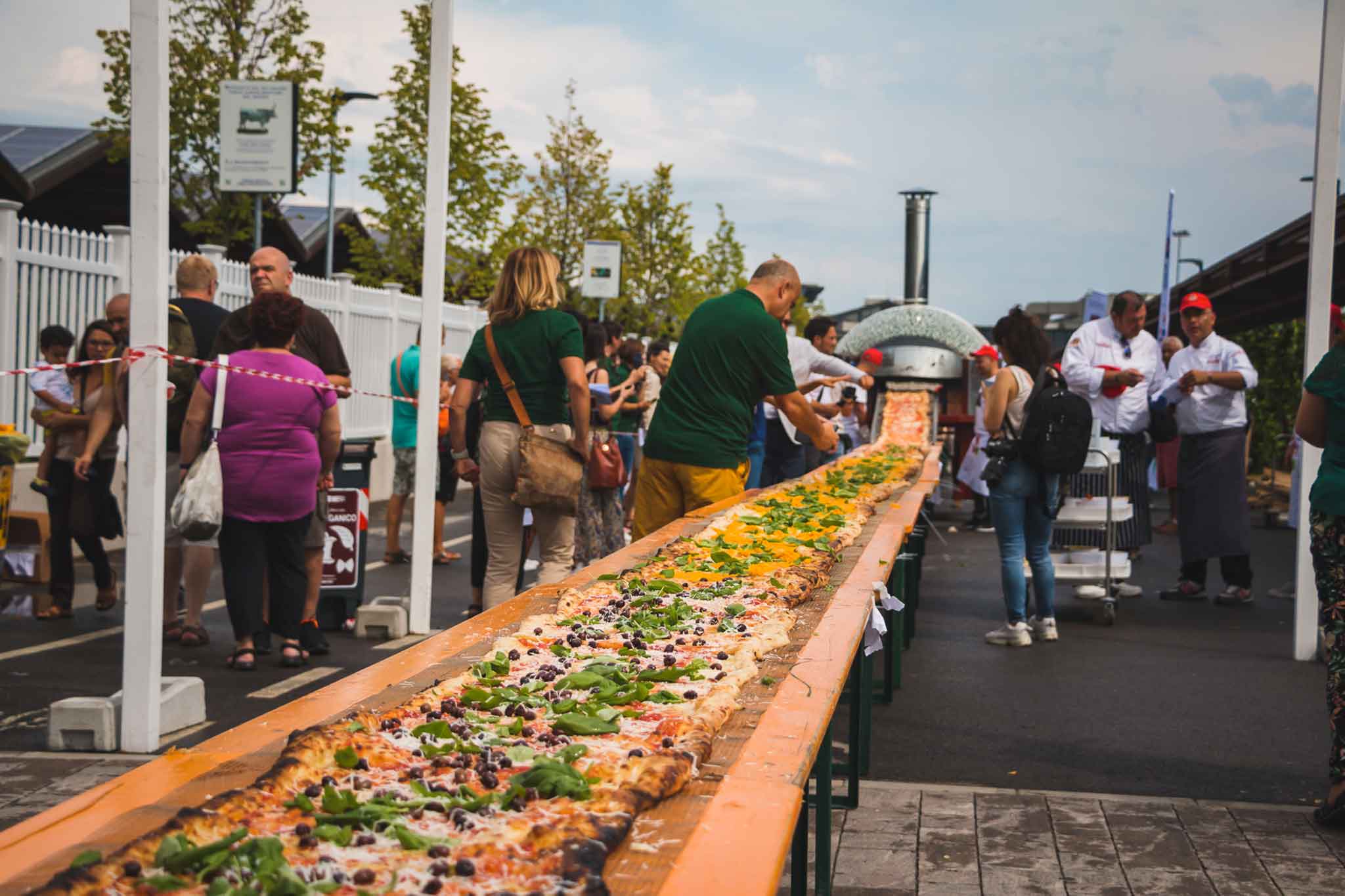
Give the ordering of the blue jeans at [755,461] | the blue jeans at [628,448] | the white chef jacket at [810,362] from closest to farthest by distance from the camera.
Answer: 1. the blue jeans at [755,461]
2. the white chef jacket at [810,362]
3. the blue jeans at [628,448]

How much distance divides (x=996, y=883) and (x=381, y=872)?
3.09m

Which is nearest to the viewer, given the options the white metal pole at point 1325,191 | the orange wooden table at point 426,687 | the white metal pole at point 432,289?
the orange wooden table at point 426,687

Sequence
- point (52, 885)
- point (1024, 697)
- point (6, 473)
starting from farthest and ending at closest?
point (6, 473) < point (1024, 697) < point (52, 885)

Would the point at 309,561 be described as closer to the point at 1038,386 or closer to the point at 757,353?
the point at 757,353

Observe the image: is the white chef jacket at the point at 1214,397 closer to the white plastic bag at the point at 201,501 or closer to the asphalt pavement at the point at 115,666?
the asphalt pavement at the point at 115,666

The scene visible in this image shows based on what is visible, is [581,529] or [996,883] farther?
[581,529]

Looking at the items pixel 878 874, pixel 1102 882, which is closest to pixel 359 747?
pixel 878 874

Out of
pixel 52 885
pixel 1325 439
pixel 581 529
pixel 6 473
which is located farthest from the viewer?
pixel 581 529

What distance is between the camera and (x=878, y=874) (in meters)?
4.77

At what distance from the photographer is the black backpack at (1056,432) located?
902 centimetres

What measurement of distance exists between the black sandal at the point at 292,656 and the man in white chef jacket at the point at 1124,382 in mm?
6285

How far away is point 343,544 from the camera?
29.3 ft

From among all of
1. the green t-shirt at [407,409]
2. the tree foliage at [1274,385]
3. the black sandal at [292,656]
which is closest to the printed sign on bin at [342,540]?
the black sandal at [292,656]

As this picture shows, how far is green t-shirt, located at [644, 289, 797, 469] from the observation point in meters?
7.12
